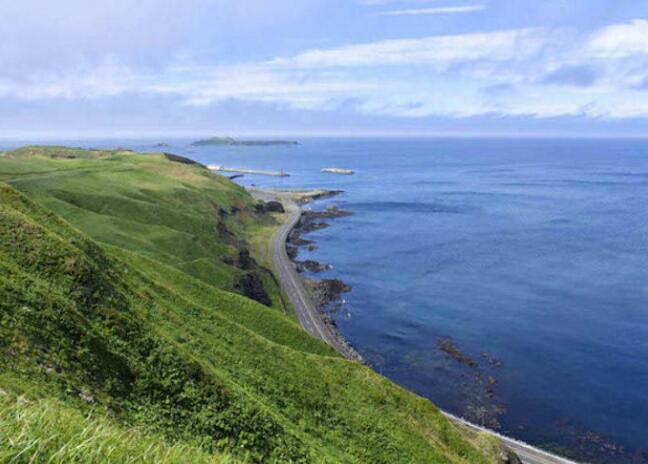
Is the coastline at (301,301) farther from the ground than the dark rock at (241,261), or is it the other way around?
the dark rock at (241,261)

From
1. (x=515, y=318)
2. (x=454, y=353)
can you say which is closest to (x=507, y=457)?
(x=454, y=353)

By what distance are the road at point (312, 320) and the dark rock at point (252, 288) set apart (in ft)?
21.3

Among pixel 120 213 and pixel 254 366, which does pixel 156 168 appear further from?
pixel 254 366

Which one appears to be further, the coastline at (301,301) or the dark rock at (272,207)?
the dark rock at (272,207)

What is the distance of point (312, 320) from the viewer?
243ft

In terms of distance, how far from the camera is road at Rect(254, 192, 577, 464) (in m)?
46.6

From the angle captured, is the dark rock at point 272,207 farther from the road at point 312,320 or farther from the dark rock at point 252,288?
the dark rock at point 252,288

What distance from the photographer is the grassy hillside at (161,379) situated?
13.4m

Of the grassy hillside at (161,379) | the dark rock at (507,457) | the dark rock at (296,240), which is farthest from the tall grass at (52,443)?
the dark rock at (296,240)

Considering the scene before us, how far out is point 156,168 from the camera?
142 meters

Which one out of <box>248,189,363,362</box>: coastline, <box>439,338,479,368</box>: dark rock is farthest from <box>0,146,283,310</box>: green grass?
<box>439,338,479,368</box>: dark rock

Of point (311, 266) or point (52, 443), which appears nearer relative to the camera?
point (52, 443)

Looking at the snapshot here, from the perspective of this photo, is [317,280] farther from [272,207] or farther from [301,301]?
[272,207]

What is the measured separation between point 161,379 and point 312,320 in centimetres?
5076
